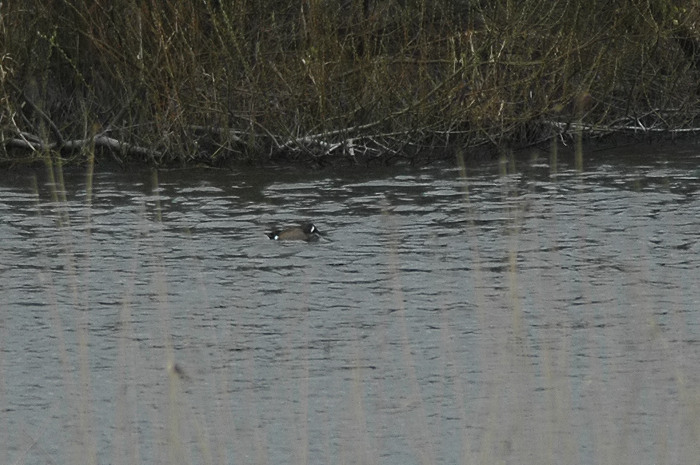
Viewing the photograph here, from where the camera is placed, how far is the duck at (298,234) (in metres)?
12.5

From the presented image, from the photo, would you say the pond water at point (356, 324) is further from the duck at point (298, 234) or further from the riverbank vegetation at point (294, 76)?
the riverbank vegetation at point (294, 76)

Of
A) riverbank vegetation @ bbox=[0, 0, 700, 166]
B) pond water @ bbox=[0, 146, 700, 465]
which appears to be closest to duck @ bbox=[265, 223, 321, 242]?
pond water @ bbox=[0, 146, 700, 465]

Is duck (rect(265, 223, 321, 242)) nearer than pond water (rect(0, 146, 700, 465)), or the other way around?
pond water (rect(0, 146, 700, 465))

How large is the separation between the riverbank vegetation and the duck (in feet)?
13.7

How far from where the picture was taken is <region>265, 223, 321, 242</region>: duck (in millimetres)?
12461

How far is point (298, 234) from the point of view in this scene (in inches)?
491

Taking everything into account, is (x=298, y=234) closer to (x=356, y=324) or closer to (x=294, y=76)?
(x=356, y=324)

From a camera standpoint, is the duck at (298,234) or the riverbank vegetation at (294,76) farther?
the riverbank vegetation at (294,76)

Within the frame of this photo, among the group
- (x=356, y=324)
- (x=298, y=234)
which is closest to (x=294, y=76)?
(x=298, y=234)

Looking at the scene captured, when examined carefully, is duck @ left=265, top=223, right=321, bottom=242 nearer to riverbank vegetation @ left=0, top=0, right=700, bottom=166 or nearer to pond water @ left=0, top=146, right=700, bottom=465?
pond water @ left=0, top=146, right=700, bottom=465

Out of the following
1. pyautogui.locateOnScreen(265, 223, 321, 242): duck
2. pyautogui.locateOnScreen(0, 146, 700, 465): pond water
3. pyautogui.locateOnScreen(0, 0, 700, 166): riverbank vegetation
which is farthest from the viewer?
pyautogui.locateOnScreen(0, 0, 700, 166): riverbank vegetation

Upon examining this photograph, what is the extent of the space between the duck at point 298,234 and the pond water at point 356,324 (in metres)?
0.09

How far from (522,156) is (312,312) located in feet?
28.0

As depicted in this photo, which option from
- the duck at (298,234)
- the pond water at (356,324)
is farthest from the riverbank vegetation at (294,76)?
the duck at (298,234)
